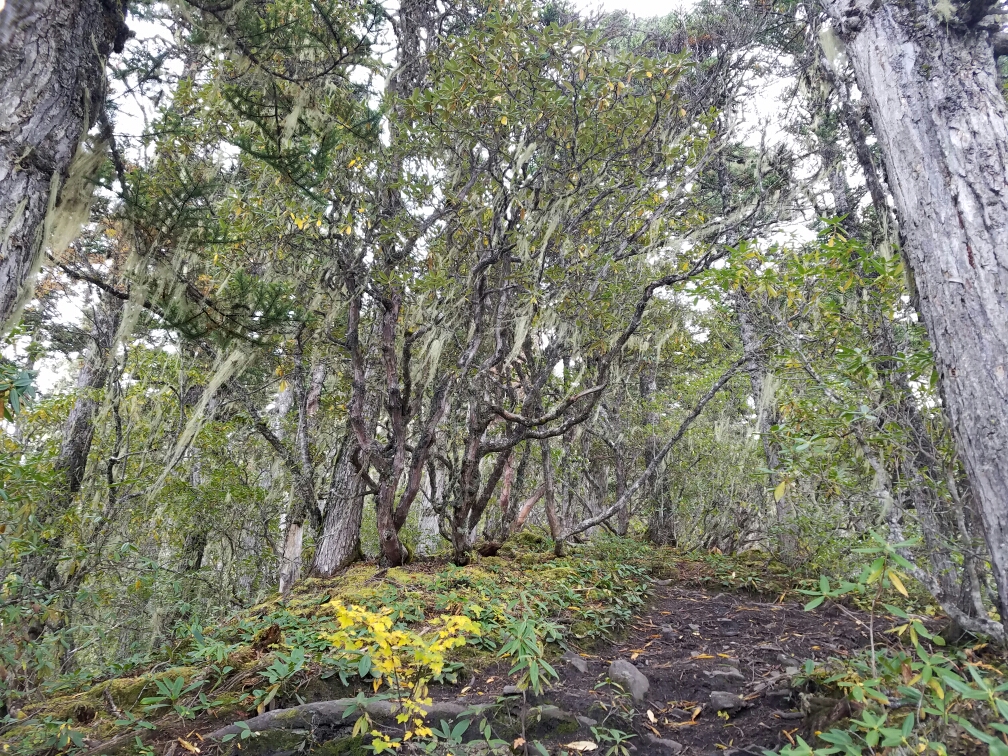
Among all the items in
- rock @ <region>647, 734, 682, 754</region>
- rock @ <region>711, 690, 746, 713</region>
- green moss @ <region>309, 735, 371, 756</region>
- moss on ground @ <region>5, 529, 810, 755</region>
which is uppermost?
moss on ground @ <region>5, 529, 810, 755</region>

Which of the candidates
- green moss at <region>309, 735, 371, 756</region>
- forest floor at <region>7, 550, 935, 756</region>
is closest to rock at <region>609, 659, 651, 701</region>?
forest floor at <region>7, 550, 935, 756</region>

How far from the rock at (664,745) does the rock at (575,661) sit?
0.87 meters

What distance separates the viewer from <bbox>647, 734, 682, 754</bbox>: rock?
2.85 meters

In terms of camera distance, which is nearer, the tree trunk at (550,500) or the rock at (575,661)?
the rock at (575,661)

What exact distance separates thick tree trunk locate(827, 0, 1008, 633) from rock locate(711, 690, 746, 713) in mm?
1592

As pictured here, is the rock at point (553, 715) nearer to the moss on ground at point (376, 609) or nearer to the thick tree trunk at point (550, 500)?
the moss on ground at point (376, 609)

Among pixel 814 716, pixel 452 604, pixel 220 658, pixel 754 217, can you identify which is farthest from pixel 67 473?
pixel 754 217

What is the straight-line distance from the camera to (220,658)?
10.4 feet

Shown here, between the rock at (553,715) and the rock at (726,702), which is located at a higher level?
the rock at (553,715)

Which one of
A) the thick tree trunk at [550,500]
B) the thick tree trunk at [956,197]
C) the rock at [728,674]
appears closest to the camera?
the thick tree trunk at [956,197]

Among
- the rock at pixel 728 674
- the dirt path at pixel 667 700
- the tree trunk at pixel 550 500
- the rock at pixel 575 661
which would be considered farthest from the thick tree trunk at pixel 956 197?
the tree trunk at pixel 550 500

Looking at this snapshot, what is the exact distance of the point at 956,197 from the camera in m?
2.44

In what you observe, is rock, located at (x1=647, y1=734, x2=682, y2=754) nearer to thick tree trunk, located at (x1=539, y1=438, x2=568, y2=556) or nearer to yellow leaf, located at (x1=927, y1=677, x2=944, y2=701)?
yellow leaf, located at (x1=927, y1=677, x2=944, y2=701)

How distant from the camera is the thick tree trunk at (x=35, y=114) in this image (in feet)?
7.76
